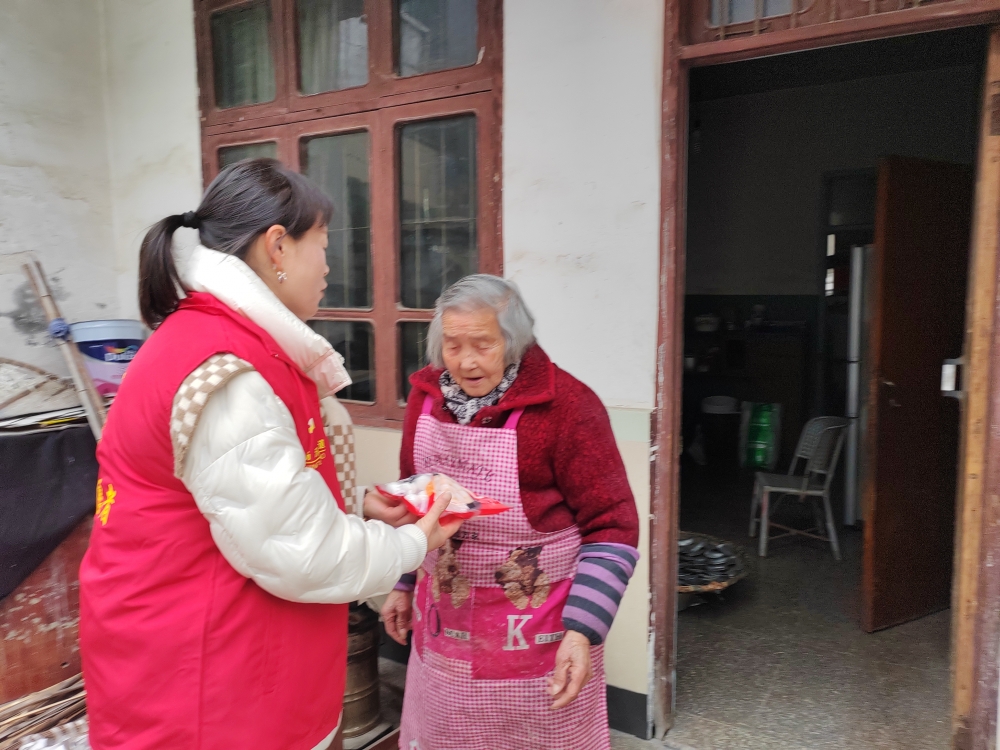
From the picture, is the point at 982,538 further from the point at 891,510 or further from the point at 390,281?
the point at 390,281

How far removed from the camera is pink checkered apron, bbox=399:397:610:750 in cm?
161

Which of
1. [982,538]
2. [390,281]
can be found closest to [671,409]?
[982,538]

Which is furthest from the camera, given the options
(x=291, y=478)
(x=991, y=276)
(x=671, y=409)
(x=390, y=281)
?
(x=390, y=281)

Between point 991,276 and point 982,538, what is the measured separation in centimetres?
76

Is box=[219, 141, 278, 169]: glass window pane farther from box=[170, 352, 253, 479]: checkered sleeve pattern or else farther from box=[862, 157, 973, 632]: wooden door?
box=[862, 157, 973, 632]: wooden door

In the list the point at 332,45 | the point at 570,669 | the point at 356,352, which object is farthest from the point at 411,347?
the point at 570,669

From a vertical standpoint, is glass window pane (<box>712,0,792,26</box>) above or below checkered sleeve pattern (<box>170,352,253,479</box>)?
above

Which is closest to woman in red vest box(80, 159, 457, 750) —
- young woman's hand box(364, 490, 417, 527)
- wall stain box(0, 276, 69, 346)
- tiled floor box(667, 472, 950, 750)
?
young woman's hand box(364, 490, 417, 527)

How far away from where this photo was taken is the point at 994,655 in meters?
2.09

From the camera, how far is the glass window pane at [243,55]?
334cm

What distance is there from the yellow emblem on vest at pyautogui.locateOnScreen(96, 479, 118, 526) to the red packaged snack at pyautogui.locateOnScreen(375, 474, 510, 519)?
0.54 m

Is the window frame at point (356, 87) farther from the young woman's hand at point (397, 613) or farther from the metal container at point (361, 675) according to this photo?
the metal container at point (361, 675)

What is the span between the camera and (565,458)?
1.59 metres

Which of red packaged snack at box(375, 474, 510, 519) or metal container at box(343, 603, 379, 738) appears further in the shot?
metal container at box(343, 603, 379, 738)
